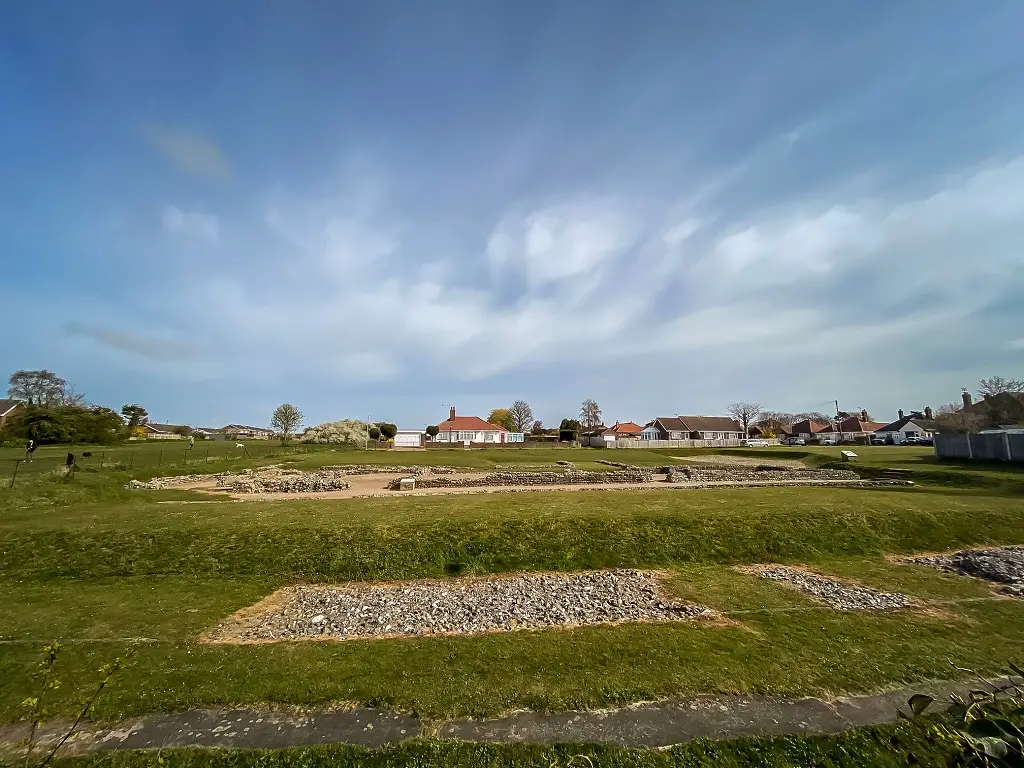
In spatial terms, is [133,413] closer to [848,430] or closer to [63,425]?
[63,425]

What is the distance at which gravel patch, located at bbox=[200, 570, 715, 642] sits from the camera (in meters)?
9.25

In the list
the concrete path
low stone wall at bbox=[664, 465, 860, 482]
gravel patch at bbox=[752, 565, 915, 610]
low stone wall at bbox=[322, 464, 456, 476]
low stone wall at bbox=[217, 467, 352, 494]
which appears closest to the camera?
the concrete path

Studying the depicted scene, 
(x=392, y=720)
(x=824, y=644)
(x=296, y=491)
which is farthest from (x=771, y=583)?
(x=296, y=491)

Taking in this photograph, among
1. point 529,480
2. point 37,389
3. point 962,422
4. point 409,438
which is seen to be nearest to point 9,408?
point 37,389

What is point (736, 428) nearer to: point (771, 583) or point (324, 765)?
point (771, 583)

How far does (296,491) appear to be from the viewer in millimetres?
25141

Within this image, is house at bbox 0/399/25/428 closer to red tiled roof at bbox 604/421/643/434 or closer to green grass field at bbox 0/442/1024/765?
green grass field at bbox 0/442/1024/765

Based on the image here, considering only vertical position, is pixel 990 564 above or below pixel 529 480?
below

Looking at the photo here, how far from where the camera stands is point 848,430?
4090 inches

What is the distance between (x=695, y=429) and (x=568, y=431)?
83.0 feet

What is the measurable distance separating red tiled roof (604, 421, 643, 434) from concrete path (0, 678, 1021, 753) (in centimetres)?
10331

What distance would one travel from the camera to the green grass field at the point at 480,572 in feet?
22.2

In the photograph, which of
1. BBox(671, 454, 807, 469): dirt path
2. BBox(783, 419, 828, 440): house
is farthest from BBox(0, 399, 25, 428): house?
BBox(783, 419, 828, 440): house

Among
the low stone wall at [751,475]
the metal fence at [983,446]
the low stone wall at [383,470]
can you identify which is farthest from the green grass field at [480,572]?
the low stone wall at [383,470]
